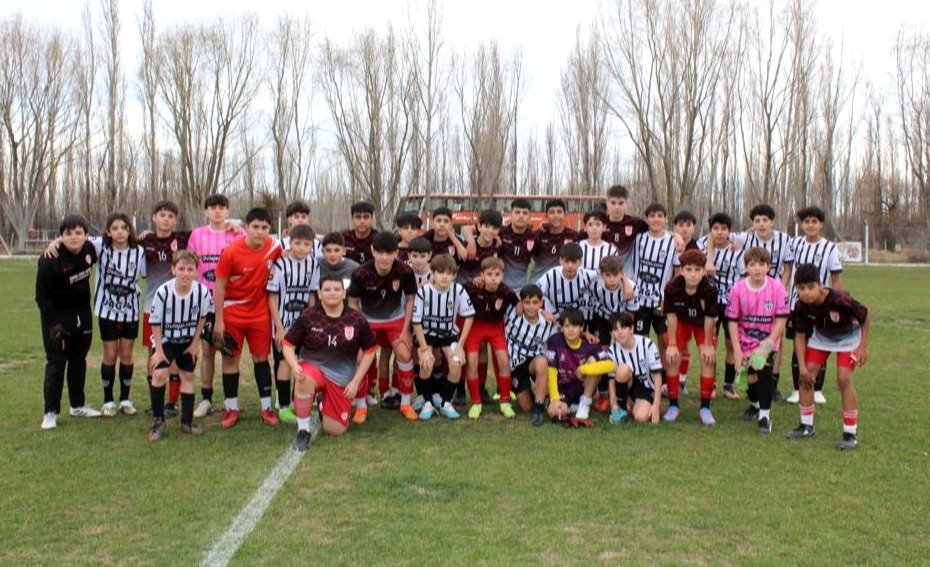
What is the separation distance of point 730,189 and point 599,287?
3805 cm

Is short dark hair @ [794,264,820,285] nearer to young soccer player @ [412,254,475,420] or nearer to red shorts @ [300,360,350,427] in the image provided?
young soccer player @ [412,254,475,420]

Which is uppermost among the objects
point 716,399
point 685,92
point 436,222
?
point 685,92

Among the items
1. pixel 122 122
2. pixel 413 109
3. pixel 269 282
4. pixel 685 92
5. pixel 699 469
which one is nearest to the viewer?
pixel 699 469

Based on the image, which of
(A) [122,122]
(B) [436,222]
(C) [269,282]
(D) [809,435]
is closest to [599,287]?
(B) [436,222]

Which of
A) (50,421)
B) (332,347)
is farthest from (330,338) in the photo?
(50,421)

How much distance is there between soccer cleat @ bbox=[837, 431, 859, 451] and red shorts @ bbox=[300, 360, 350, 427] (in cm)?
365

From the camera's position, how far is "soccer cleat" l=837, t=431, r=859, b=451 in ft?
18.0

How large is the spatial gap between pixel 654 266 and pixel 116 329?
480cm

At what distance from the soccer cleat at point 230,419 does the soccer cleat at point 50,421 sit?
128 cm

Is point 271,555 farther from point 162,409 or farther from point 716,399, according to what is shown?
point 716,399

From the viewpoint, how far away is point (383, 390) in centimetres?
715

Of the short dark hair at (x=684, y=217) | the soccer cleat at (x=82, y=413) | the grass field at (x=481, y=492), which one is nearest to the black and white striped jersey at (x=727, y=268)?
the short dark hair at (x=684, y=217)

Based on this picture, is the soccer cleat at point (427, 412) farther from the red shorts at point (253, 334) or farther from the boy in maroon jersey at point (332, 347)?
the red shorts at point (253, 334)

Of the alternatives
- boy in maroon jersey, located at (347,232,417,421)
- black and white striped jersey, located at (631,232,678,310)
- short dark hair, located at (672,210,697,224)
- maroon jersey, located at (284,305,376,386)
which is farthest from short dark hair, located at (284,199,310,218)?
short dark hair, located at (672,210,697,224)
